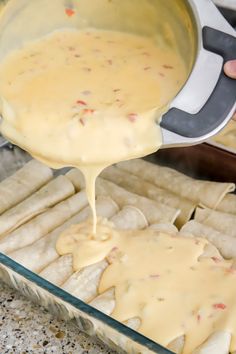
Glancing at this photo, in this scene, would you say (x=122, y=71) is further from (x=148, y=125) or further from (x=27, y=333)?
(x=27, y=333)

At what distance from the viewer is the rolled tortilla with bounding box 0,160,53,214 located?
6.34ft

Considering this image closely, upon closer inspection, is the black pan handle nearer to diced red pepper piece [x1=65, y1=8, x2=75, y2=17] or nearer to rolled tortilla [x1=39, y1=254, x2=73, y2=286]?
diced red pepper piece [x1=65, y1=8, x2=75, y2=17]

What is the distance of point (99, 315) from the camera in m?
1.31

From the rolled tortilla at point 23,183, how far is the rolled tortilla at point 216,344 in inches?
30.5

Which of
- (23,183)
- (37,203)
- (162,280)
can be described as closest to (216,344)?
(162,280)

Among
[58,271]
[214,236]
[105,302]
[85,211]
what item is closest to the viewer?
[105,302]

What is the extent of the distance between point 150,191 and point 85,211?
231 millimetres

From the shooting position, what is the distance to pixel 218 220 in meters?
1.84

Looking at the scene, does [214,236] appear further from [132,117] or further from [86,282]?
[132,117]

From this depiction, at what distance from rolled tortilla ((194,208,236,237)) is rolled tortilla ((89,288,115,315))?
405mm

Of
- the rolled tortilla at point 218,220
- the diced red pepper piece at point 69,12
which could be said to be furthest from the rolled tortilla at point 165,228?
the diced red pepper piece at point 69,12

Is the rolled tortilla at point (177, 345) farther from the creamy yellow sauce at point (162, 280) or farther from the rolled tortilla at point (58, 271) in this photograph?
the rolled tortilla at point (58, 271)

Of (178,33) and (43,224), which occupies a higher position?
(178,33)

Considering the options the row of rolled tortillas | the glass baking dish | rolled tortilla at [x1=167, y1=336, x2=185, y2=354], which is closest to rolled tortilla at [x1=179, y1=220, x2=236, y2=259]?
the row of rolled tortillas
